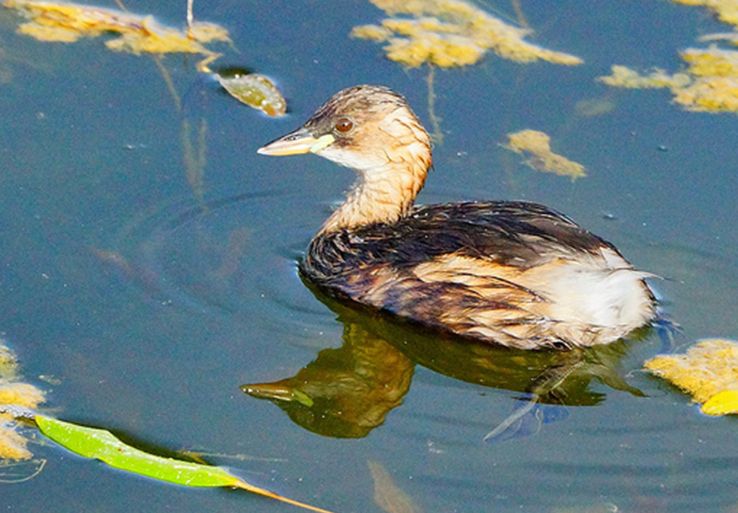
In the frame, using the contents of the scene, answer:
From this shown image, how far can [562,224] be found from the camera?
20.1 feet

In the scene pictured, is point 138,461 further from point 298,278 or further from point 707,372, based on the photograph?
point 707,372

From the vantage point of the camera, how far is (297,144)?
6.68 metres

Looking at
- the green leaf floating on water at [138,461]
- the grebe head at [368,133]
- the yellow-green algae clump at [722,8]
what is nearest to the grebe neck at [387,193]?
the grebe head at [368,133]

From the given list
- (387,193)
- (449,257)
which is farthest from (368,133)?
(449,257)

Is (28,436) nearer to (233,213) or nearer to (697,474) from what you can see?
(233,213)

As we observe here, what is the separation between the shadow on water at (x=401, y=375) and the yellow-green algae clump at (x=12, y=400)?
0.81 meters

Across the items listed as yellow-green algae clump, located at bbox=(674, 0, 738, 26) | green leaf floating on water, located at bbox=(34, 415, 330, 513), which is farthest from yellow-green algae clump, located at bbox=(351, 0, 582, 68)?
green leaf floating on water, located at bbox=(34, 415, 330, 513)

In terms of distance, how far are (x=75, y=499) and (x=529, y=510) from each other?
4.98 ft

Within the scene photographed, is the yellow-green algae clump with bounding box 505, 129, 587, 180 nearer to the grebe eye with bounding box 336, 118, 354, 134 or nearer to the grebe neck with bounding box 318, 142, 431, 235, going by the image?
the grebe neck with bounding box 318, 142, 431, 235

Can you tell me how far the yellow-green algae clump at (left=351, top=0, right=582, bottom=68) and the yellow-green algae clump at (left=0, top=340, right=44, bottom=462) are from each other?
128 inches

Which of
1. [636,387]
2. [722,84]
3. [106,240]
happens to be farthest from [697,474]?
[722,84]

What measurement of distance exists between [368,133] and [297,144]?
32cm

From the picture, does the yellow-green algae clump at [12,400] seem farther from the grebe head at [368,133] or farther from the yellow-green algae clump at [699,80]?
the yellow-green algae clump at [699,80]

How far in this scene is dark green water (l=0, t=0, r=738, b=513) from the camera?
5.20 m
